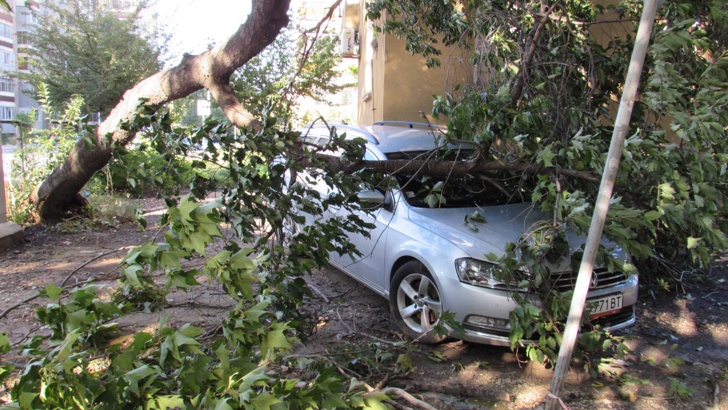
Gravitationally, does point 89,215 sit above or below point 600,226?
below

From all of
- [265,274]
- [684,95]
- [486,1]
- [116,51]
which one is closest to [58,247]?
[265,274]

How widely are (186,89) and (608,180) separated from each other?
16.9 ft

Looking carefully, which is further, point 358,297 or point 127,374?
→ point 358,297

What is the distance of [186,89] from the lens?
6301mm

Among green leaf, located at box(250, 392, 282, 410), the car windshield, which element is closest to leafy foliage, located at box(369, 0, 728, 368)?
the car windshield

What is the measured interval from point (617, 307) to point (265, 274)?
2.60 metres

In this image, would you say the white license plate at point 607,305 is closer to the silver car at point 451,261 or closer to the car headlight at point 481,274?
the silver car at point 451,261

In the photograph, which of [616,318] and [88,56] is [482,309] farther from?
[88,56]

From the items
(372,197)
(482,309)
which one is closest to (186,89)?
(372,197)

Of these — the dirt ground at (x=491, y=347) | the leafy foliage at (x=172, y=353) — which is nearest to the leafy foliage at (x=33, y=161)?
the dirt ground at (x=491, y=347)

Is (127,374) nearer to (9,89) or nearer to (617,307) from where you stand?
(617,307)

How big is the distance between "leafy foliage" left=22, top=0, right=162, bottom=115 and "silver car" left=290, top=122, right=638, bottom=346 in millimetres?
14503

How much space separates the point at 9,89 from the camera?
2076 inches

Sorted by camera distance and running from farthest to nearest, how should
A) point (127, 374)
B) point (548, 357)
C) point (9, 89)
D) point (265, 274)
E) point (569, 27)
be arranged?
point (9, 89)
point (569, 27)
point (548, 357)
point (265, 274)
point (127, 374)
